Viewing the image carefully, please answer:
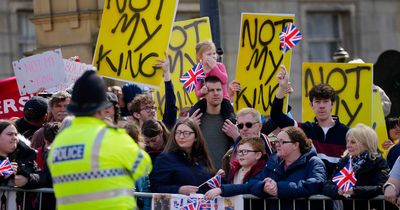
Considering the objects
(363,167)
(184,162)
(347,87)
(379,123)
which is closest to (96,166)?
(184,162)

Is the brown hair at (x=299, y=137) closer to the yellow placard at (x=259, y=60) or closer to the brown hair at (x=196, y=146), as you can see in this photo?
the brown hair at (x=196, y=146)

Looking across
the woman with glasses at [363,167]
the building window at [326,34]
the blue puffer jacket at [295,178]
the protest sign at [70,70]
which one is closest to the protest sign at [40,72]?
the protest sign at [70,70]

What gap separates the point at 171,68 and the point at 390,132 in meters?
2.43

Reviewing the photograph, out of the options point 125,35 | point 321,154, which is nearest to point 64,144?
point 321,154

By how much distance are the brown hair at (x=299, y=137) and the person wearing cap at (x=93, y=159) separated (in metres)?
2.27

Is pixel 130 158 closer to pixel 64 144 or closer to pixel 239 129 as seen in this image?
pixel 64 144

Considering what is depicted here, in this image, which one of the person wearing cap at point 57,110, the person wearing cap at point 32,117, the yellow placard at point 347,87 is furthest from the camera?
the yellow placard at point 347,87

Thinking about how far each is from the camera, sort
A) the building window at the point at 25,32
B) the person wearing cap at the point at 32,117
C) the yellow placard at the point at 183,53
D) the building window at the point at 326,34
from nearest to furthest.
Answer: the person wearing cap at the point at 32,117 < the yellow placard at the point at 183,53 < the building window at the point at 25,32 < the building window at the point at 326,34

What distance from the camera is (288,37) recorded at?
40.4 ft

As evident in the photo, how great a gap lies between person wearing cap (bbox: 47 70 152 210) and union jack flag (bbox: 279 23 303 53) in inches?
A: 166

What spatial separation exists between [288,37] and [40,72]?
2492 millimetres

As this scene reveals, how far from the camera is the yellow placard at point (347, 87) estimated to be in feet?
42.0

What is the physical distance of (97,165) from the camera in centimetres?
820

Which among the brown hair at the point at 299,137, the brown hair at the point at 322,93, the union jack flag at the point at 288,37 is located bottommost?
the brown hair at the point at 299,137
